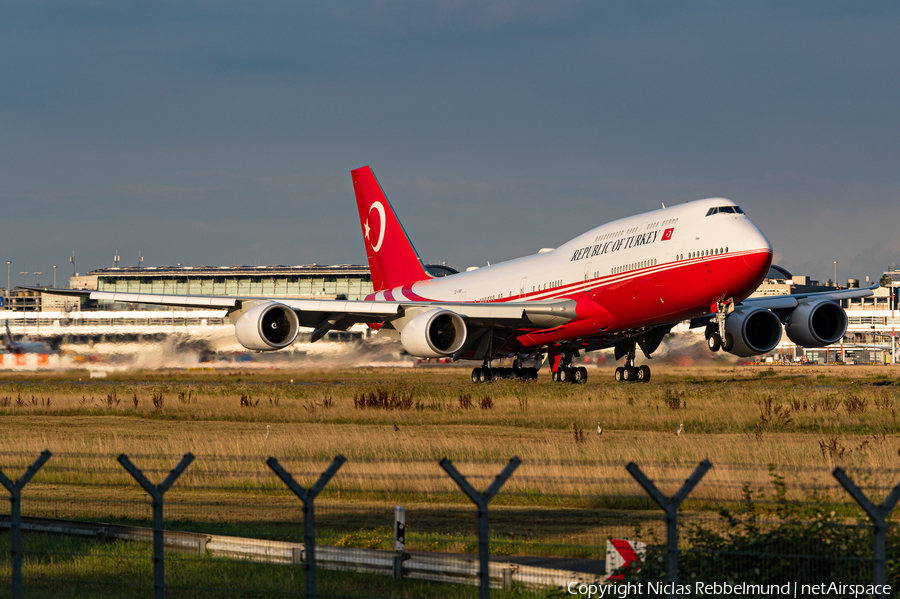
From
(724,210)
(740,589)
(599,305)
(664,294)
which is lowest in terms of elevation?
(740,589)

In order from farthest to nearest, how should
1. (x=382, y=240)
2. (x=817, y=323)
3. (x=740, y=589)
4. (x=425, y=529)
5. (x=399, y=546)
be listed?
(x=382, y=240)
(x=817, y=323)
(x=425, y=529)
(x=399, y=546)
(x=740, y=589)

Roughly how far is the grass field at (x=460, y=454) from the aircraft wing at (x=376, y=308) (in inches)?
114

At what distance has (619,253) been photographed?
3497 cm

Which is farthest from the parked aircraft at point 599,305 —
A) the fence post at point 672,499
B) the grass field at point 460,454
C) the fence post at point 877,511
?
the fence post at point 877,511

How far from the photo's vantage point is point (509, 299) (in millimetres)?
40812

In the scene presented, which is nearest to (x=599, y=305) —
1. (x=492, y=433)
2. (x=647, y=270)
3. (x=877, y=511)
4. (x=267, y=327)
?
(x=647, y=270)

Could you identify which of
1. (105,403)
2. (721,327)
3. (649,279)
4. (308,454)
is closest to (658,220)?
(649,279)

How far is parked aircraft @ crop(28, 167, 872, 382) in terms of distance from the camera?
3169cm

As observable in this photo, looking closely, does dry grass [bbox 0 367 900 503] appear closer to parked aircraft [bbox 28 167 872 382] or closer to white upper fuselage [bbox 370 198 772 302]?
parked aircraft [bbox 28 167 872 382]

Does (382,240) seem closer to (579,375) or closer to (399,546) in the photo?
(579,375)

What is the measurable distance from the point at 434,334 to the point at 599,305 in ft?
20.2

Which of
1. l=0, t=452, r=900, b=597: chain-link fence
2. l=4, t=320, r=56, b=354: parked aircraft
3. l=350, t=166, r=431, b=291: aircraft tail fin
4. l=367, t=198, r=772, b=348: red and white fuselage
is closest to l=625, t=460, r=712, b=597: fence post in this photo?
l=0, t=452, r=900, b=597: chain-link fence

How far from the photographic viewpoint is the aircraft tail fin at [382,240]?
49.6 m

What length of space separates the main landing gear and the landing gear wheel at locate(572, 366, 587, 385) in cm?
147
